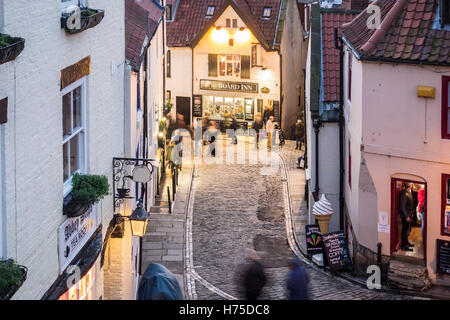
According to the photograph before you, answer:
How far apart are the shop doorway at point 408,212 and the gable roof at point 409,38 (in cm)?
276

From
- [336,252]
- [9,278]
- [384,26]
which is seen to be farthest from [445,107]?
[9,278]

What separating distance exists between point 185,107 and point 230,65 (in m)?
3.53

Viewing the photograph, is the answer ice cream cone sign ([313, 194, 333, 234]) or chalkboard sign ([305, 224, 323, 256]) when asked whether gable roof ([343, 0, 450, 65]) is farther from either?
chalkboard sign ([305, 224, 323, 256])

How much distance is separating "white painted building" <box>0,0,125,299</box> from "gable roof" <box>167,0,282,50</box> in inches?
1154

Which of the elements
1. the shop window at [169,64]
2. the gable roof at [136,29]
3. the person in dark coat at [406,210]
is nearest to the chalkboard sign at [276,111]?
the shop window at [169,64]

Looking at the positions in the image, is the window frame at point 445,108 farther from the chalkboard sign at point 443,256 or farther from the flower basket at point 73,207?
the flower basket at point 73,207

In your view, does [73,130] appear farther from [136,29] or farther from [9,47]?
[136,29]

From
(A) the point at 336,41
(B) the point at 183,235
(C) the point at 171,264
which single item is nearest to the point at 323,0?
(A) the point at 336,41

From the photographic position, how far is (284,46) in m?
40.8

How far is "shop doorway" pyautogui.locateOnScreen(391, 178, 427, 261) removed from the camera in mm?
17922

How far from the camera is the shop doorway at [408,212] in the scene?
17922 mm

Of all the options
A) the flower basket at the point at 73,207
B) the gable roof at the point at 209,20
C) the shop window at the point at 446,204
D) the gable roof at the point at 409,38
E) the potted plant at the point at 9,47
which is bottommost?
the shop window at the point at 446,204

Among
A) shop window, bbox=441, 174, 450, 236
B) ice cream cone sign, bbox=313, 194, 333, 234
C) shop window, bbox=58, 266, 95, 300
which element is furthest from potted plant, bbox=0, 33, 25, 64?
ice cream cone sign, bbox=313, 194, 333, 234
